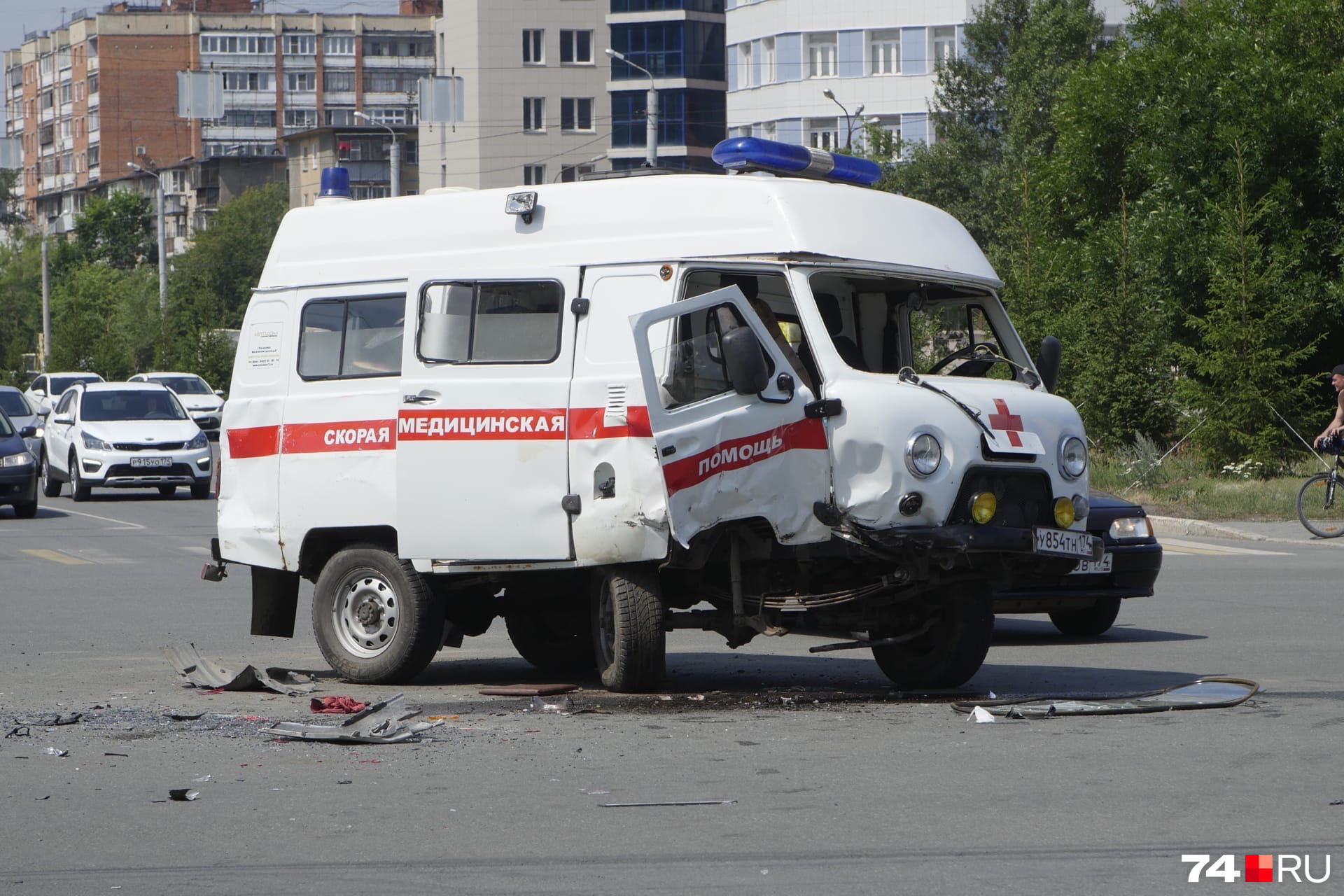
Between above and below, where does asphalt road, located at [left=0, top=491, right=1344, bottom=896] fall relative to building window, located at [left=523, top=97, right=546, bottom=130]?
below

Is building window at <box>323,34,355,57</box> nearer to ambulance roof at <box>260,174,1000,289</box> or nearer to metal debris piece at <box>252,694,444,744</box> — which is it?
ambulance roof at <box>260,174,1000,289</box>

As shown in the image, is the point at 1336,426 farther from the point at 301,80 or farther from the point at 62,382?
the point at 301,80

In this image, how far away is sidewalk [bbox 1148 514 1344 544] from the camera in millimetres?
21453

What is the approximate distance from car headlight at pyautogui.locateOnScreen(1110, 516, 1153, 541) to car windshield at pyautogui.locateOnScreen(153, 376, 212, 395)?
1539 inches

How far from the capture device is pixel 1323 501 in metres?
21.2

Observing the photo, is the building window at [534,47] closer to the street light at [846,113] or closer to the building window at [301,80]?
the street light at [846,113]

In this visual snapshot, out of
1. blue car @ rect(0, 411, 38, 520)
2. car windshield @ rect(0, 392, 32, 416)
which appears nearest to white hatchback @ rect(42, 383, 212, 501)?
blue car @ rect(0, 411, 38, 520)

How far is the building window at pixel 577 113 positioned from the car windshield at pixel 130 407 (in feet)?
241

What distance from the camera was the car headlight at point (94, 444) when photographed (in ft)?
93.6

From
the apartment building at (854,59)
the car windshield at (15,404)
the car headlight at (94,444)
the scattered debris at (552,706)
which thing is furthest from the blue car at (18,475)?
the apartment building at (854,59)

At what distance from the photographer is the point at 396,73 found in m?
142

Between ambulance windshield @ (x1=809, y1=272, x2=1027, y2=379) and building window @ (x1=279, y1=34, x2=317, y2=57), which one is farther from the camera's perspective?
building window @ (x1=279, y1=34, x2=317, y2=57)

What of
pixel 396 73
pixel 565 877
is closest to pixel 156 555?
pixel 565 877

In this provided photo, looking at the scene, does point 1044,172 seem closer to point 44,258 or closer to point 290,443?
point 290,443
